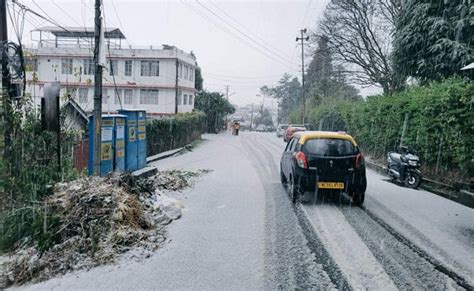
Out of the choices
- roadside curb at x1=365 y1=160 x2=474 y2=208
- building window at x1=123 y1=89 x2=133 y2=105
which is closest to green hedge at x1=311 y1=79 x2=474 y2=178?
roadside curb at x1=365 y1=160 x2=474 y2=208

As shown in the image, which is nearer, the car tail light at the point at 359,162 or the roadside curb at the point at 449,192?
the car tail light at the point at 359,162

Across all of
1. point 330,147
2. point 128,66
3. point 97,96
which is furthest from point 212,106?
point 330,147

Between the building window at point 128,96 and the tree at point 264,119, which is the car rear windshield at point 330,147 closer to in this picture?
the building window at point 128,96

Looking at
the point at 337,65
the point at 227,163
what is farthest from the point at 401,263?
the point at 337,65

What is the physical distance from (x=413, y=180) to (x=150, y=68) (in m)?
35.8

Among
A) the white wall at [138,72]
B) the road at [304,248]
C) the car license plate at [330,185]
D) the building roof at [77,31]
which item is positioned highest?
the building roof at [77,31]

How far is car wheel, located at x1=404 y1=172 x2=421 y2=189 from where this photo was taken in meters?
12.7

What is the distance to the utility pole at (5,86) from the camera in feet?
25.6

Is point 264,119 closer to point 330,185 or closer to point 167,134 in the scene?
point 167,134

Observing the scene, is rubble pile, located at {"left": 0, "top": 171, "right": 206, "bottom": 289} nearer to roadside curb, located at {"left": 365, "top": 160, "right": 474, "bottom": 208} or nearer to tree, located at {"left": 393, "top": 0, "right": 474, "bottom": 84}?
roadside curb, located at {"left": 365, "top": 160, "right": 474, "bottom": 208}

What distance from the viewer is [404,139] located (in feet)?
Answer: 50.6

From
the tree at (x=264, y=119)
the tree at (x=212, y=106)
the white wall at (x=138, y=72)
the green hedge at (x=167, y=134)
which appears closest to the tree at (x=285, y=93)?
the tree at (x=264, y=119)

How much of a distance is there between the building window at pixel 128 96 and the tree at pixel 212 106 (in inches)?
415

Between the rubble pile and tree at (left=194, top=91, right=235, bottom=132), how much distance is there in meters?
45.1
